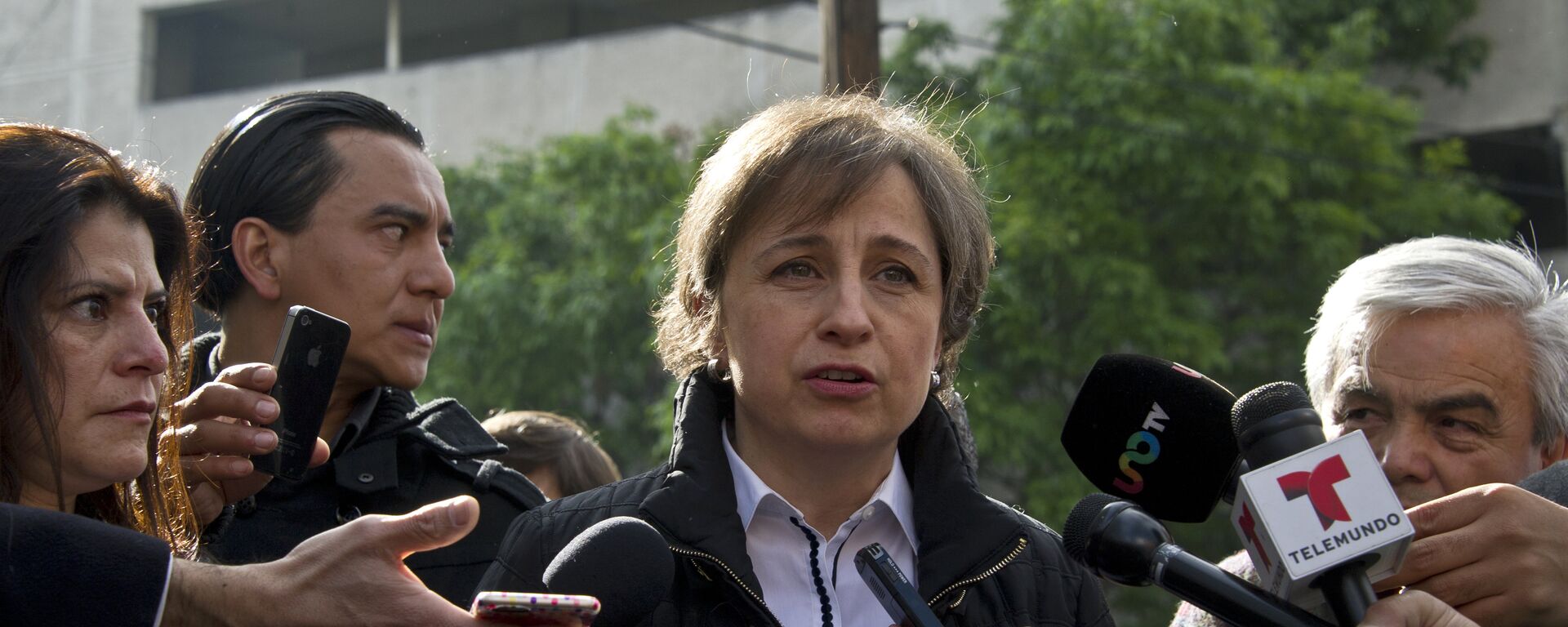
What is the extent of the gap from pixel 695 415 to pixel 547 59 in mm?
19721

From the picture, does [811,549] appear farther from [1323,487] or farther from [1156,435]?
[1323,487]

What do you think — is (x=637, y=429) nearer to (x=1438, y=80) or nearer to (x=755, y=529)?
(x=1438, y=80)

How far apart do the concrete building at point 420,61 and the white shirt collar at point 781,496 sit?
17.3m

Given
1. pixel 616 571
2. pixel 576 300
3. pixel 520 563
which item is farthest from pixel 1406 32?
pixel 616 571

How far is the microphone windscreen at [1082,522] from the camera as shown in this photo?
6.49 feet

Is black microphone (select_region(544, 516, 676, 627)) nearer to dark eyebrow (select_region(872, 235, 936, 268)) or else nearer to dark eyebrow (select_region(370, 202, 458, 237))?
dark eyebrow (select_region(872, 235, 936, 268))

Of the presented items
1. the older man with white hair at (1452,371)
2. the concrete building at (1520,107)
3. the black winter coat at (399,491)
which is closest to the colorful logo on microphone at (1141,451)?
the older man with white hair at (1452,371)

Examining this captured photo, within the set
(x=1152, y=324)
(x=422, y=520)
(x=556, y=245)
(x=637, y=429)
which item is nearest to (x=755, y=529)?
(x=422, y=520)

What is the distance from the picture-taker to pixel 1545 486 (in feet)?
8.25

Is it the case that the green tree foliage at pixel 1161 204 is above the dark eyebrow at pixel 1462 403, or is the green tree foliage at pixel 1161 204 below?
above

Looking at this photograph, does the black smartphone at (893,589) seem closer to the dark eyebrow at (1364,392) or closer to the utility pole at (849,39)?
the dark eyebrow at (1364,392)

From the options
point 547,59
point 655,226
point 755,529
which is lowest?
point 755,529

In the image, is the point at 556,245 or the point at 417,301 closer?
the point at 417,301

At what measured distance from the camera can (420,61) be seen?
22.7 metres
